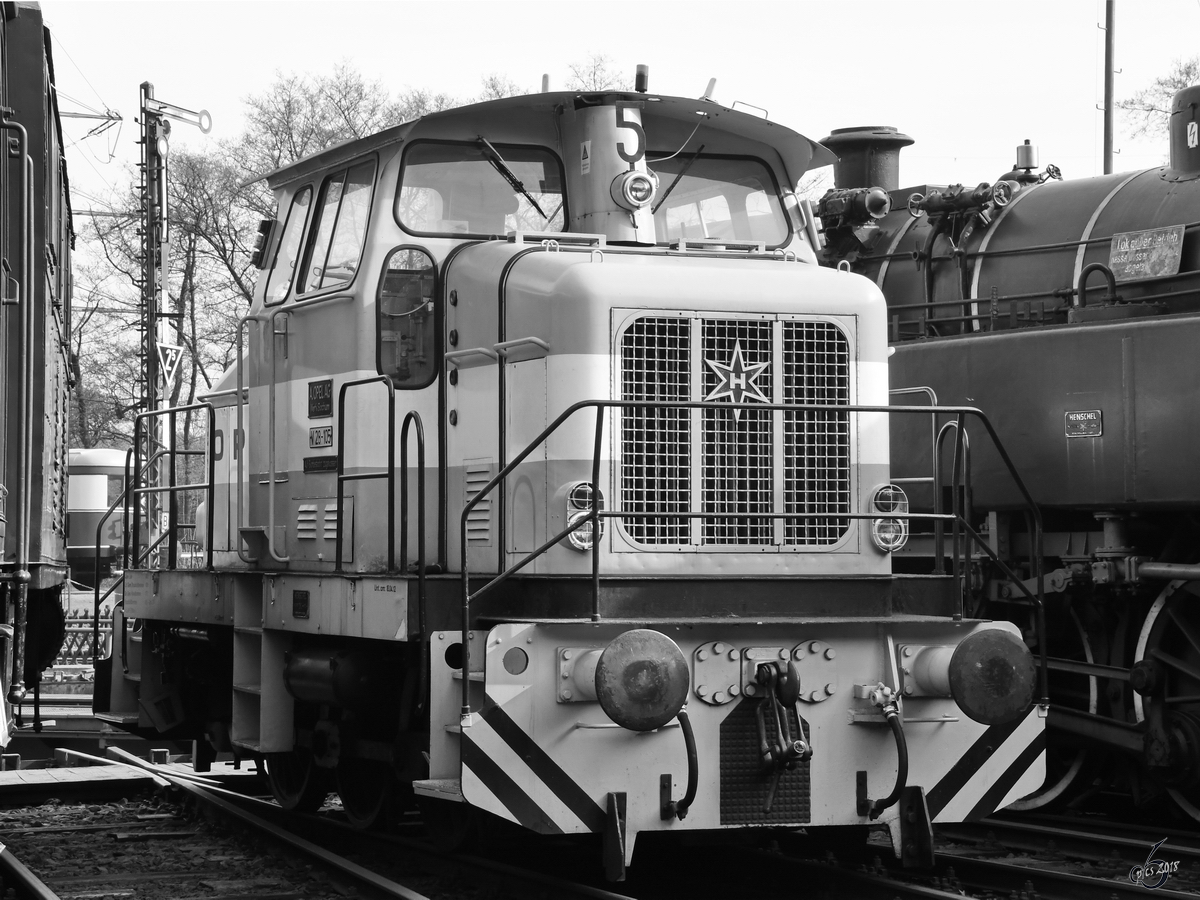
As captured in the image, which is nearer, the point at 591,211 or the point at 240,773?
the point at 591,211

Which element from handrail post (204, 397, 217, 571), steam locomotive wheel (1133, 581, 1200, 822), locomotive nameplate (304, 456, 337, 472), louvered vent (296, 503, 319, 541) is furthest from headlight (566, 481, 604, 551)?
steam locomotive wheel (1133, 581, 1200, 822)

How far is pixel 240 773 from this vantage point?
426 inches

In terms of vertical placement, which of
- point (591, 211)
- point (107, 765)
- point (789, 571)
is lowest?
point (107, 765)

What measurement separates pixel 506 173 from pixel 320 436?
159 cm

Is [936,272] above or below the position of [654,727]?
above

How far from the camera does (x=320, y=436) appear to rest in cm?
768

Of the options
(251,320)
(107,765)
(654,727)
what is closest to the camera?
(654,727)

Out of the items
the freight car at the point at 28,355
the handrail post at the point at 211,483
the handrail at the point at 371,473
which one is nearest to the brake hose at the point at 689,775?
the handrail at the point at 371,473

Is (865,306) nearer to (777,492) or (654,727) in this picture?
(777,492)

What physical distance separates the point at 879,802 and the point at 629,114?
3.18m

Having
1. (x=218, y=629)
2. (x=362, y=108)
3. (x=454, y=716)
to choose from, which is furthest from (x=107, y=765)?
(x=362, y=108)

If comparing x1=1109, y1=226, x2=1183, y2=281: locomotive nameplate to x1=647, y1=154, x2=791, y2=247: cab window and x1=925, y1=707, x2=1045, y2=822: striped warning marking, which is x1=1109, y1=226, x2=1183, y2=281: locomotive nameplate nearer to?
x1=647, y1=154, x2=791, y2=247: cab window

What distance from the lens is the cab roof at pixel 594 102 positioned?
7.08 metres

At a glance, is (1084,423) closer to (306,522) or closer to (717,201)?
(717,201)
